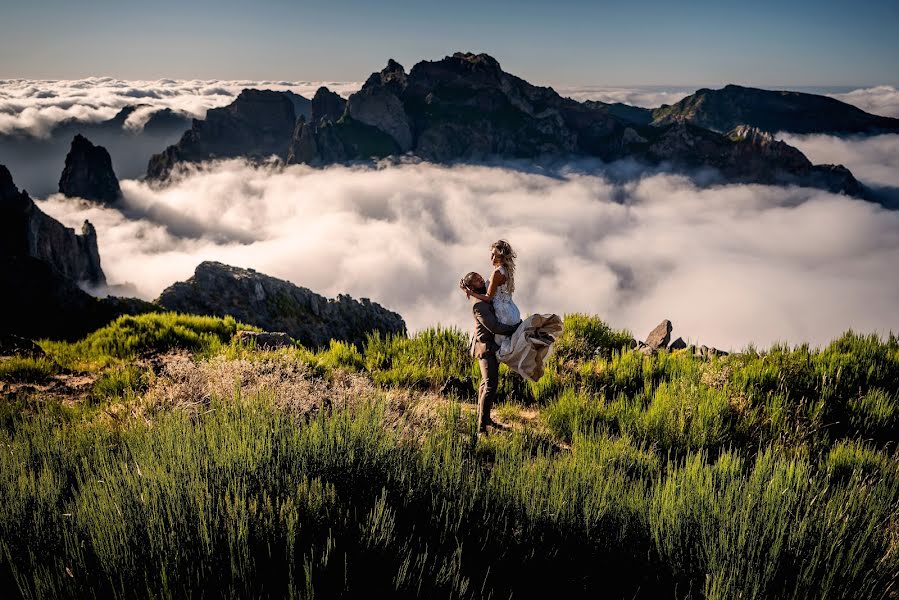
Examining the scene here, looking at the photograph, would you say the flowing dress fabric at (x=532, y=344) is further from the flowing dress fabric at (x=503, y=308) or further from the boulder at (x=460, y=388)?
the boulder at (x=460, y=388)

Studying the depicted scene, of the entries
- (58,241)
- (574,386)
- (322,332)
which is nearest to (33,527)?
(574,386)

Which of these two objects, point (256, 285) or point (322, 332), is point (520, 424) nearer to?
point (322, 332)

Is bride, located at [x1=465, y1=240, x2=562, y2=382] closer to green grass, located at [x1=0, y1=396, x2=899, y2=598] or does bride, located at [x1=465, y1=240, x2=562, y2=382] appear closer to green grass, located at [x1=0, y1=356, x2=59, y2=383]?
green grass, located at [x1=0, y1=396, x2=899, y2=598]

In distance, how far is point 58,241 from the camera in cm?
9875

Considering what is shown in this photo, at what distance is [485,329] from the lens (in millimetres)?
6598

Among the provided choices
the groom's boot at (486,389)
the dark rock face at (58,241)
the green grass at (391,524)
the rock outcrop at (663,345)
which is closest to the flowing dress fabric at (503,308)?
the groom's boot at (486,389)

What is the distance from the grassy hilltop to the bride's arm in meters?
1.49

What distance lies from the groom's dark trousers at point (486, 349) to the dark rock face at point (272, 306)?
6781 millimetres

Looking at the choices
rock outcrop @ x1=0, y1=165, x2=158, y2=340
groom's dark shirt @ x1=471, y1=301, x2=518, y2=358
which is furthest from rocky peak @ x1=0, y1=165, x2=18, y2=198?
groom's dark shirt @ x1=471, y1=301, x2=518, y2=358

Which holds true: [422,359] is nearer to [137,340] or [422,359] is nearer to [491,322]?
[491,322]

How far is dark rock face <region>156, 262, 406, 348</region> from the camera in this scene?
13.4 metres

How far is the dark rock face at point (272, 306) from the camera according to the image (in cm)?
1338

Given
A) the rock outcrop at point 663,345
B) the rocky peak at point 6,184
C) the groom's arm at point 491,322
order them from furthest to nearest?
the rocky peak at point 6,184, the rock outcrop at point 663,345, the groom's arm at point 491,322

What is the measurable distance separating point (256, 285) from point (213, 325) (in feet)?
14.5
